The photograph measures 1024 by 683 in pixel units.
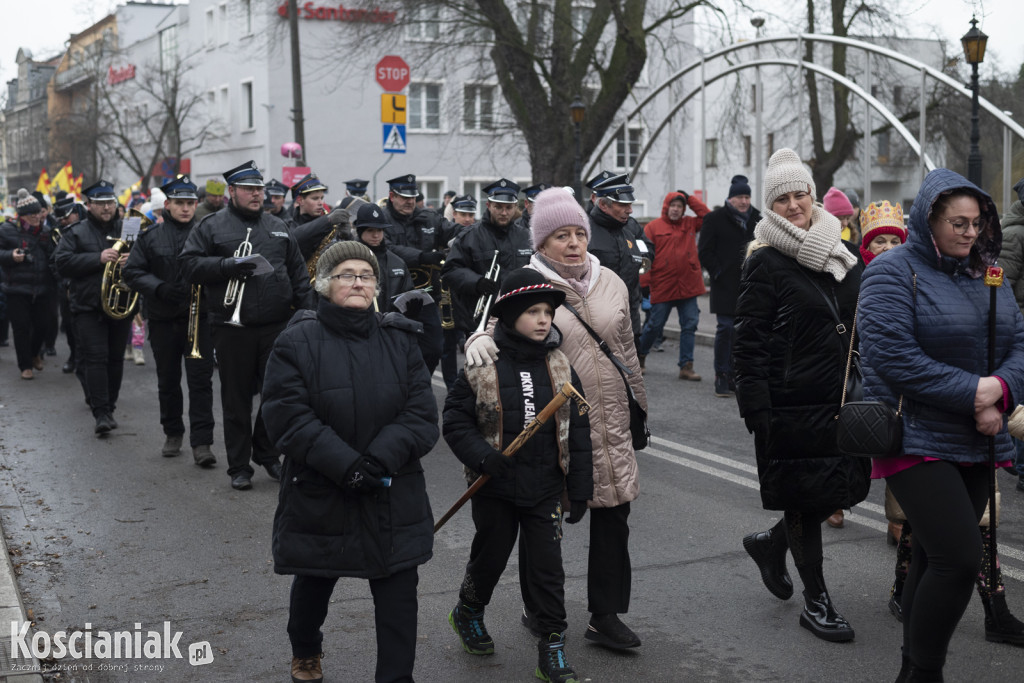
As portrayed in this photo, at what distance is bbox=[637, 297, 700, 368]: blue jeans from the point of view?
41.2 ft

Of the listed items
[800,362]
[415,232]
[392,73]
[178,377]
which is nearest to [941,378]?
[800,362]

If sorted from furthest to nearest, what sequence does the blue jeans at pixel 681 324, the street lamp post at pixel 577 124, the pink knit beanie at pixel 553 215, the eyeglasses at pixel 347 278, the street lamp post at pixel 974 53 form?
the street lamp post at pixel 577 124, the street lamp post at pixel 974 53, the blue jeans at pixel 681 324, the pink knit beanie at pixel 553 215, the eyeglasses at pixel 347 278

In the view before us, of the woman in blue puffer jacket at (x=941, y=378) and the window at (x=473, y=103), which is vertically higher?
the window at (x=473, y=103)

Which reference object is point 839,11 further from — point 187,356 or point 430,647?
point 430,647

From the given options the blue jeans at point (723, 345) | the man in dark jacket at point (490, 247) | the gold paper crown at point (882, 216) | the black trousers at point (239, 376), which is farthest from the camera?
the blue jeans at point (723, 345)

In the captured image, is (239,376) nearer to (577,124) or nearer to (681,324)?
(681,324)

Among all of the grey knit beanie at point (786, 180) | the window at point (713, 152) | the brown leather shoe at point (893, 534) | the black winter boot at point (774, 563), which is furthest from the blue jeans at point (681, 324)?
the window at point (713, 152)

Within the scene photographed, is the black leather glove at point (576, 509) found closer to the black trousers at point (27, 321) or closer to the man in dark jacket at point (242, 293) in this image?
the man in dark jacket at point (242, 293)

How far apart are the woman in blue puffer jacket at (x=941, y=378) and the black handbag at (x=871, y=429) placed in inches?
2.0

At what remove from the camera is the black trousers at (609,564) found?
494cm

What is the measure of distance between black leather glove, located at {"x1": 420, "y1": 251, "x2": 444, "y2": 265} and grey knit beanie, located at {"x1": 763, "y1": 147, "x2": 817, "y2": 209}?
5.65m

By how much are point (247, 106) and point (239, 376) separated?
40556 millimetres

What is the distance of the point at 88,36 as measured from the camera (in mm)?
78750

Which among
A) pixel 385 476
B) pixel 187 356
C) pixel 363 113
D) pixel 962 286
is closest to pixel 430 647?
pixel 385 476
